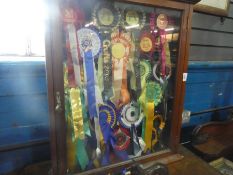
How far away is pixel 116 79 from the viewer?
0.92 meters

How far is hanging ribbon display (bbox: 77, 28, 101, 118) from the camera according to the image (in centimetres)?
80

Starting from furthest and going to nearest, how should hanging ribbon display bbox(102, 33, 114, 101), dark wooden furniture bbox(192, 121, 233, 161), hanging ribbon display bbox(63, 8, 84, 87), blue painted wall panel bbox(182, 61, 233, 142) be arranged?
blue painted wall panel bbox(182, 61, 233, 142)
dark wooden furniture bbox(192, 121, 233, 161)
hanging ribbon display bbox(102, 33, 114, 101)
hanging ribbon display bbox(63, 8, 84, 87)

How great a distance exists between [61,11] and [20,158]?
3.01 feet

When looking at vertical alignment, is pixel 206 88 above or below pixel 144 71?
below

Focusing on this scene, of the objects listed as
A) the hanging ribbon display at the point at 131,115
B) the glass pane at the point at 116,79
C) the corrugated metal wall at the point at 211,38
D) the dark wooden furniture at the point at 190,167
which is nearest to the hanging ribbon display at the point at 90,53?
the glass pane at the point at 116,79

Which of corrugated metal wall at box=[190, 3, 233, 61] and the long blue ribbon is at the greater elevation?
corrugated metal wall at box=[190, 3, 233, 61]

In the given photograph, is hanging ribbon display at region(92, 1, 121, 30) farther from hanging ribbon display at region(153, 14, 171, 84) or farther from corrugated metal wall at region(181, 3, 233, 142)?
corrugated metal wall at region(181, 3, 233, 142)

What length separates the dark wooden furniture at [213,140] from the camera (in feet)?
4.67

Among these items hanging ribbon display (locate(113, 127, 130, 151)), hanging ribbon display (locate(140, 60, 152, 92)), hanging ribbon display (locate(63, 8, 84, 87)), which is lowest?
hanging ribbon display (locate(113, 127, 130, 151))

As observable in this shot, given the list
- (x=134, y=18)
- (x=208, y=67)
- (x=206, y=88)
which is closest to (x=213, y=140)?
(x=206, y=88)

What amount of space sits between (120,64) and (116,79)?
3.1 inches

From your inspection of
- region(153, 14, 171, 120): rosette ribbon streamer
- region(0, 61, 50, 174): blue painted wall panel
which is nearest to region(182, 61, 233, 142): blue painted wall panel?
region(153, 14, 171, 120): rosette ribbon streamer

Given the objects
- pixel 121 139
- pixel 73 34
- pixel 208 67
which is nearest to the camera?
pixel 73 34

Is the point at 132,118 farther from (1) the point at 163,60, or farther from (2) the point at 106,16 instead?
(2) the point at 106,16
